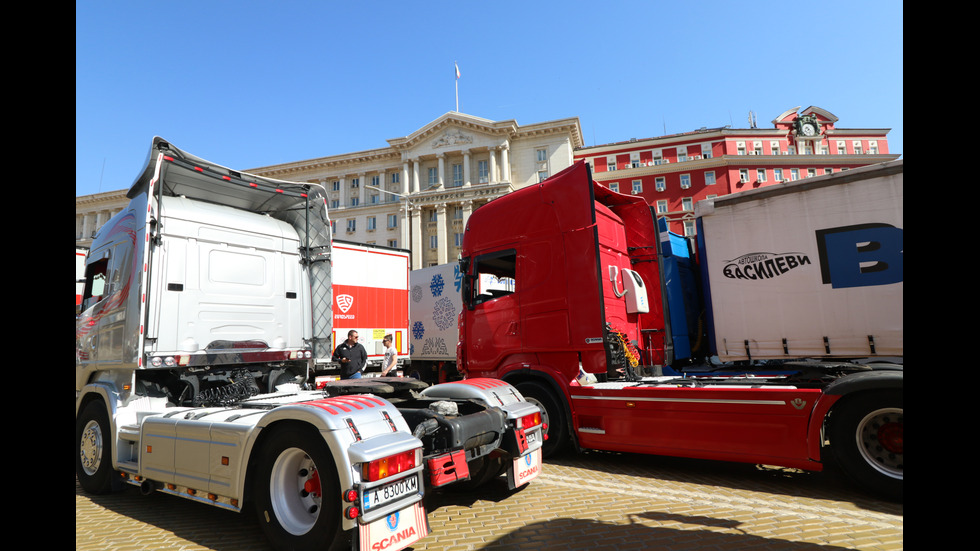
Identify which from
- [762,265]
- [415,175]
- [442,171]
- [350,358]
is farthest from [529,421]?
[415,175]

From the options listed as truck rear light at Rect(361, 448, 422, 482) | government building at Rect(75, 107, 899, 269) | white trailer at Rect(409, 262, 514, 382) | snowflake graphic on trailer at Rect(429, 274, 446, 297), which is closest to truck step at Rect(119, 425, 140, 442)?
truck rear light at Rect(361, 448, 422, 482)

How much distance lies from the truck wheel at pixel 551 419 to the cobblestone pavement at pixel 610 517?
662 mm

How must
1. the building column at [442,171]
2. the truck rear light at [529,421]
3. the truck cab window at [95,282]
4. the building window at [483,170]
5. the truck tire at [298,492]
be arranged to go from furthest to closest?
1. the building column at [442,171]
2. the building window at [483,170]
3. the truck cab window at [95,282]
4. the truck rear light at [529,421]
5. the truck tire at [298,492]

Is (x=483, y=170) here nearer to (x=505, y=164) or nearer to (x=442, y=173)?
(x=505, y=164)

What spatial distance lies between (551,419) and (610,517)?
226 centimetres

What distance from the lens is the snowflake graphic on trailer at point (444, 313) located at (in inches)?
584

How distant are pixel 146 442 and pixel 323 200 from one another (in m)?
3.63

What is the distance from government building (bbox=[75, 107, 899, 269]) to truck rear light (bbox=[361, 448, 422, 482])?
5309 centimetres

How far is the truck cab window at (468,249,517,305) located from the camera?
24.8ft

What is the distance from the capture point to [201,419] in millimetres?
4344

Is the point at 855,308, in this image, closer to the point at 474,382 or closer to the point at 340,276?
the point at 474,382

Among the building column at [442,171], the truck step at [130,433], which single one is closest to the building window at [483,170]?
the building column at [442,171]

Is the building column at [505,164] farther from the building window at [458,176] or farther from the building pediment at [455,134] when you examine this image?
the building window at [458,176]

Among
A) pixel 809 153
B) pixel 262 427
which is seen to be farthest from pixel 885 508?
pixel 809 153
